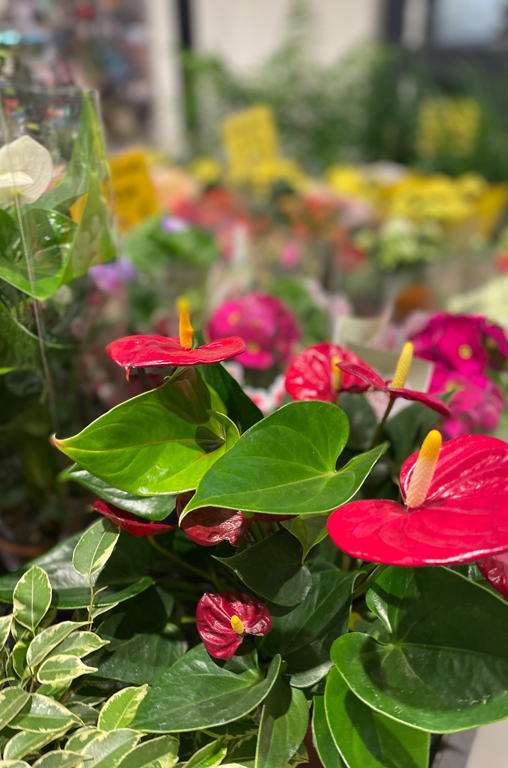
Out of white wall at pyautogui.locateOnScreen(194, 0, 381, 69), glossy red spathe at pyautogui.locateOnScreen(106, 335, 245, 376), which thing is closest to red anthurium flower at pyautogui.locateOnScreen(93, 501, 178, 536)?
glossy red spathe at pyautogui.locateOnScreen(106, 335, 245, 376)

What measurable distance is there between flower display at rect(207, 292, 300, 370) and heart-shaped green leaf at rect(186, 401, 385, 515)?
1.38ft

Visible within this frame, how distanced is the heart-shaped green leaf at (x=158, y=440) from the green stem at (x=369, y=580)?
0.13m

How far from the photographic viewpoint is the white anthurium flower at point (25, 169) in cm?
46

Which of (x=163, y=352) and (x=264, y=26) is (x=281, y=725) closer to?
(x=163, y=352)

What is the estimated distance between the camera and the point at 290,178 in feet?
6.31

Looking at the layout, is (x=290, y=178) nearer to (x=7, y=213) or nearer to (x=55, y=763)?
(x=7, y=213)

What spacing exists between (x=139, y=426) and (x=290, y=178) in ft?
5.74

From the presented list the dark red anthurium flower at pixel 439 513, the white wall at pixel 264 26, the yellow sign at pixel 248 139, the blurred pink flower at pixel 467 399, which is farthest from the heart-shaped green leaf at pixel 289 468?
the white wall at pixel 264 26

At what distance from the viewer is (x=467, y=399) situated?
0.61 metres

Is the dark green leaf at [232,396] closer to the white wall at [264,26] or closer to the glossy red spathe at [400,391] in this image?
the glossy red spathe at [400,391]

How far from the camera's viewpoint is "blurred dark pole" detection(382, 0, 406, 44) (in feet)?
9.83

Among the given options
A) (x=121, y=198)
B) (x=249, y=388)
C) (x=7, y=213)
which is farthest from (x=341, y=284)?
(x=7, y=213)

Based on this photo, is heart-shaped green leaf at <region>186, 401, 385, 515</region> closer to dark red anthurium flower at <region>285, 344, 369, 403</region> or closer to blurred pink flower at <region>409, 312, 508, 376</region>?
dark red anthurium flower at <region>285, 344, 369, 403</region>

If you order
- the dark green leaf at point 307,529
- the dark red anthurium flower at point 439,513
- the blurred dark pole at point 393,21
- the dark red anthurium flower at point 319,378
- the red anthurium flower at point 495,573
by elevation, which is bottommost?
the red anthurium flower at point 495,573
